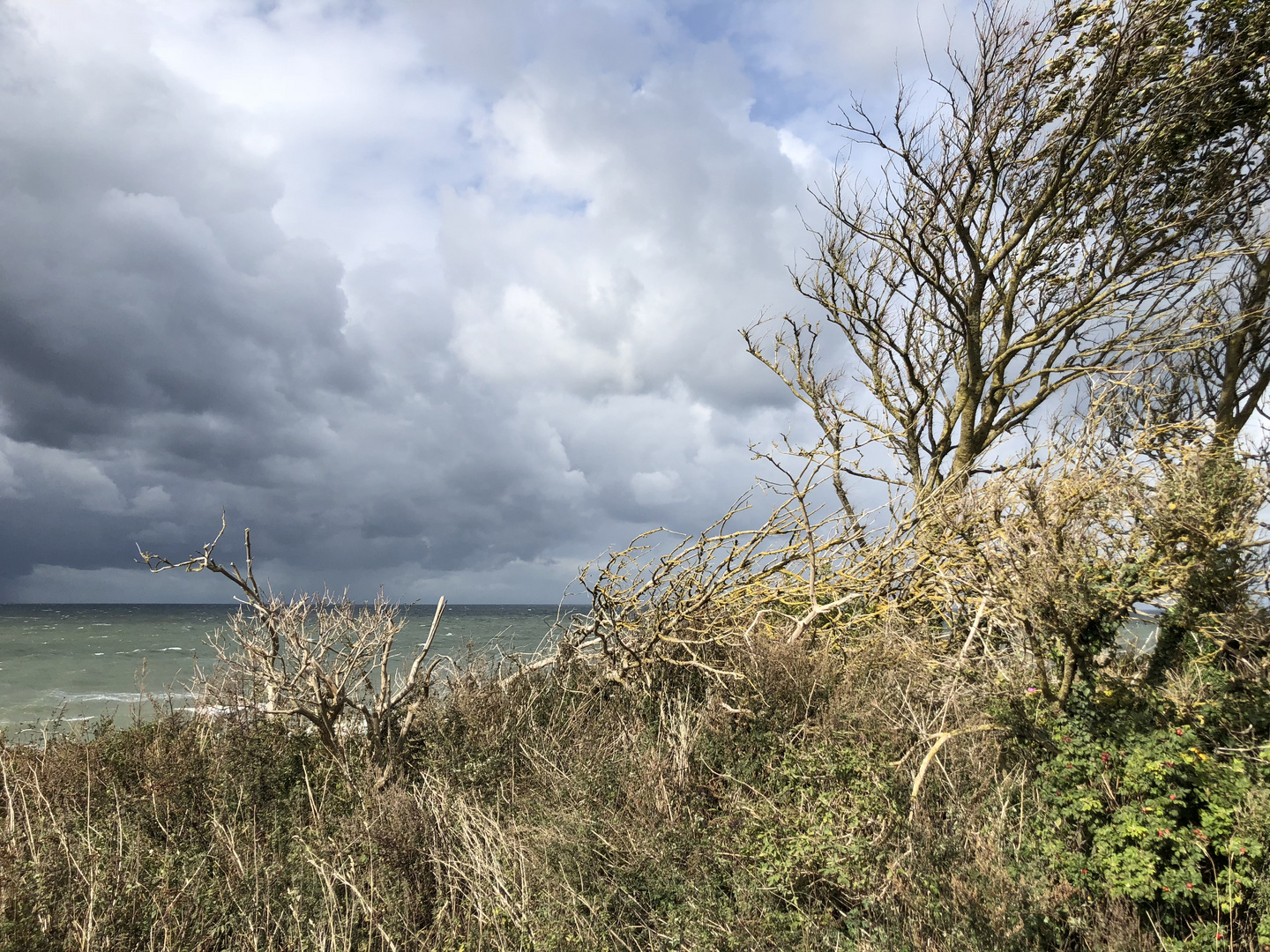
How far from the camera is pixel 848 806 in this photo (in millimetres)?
4879

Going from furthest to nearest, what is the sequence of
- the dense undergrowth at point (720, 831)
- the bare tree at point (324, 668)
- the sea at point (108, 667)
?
the sea at point (108, 667) → the bare tree at point (324, 668) → the dense undergrowth at point (720, 831)

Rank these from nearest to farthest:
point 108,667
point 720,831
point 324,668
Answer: point 720,831
point 324,668
point 108,667

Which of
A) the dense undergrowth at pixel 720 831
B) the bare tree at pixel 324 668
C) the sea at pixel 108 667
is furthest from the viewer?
the sea at pixel 108 667

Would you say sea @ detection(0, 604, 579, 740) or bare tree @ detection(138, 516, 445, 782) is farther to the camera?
sea @ detection(0, 604, 579, 740)

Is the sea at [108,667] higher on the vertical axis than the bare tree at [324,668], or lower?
lower

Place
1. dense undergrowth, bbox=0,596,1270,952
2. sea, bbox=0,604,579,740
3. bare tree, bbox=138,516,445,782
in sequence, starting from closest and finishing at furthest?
dense undergrowth, bbox=0,596,1270,952 < bare tree, bbox=138,516,445,782 < sea, bbox=0,604,579,740

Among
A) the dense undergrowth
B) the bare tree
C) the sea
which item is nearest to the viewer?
the dense undergrowth

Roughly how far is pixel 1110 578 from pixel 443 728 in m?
5.95

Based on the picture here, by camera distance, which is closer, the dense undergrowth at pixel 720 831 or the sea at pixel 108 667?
the dense undergrowth at pixel 720 831

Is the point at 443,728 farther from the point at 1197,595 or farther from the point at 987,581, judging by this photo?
the point at 1197,595

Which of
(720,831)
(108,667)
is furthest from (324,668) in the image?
(108,667)

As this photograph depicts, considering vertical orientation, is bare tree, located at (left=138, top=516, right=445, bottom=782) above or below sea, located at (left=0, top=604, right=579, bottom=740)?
above

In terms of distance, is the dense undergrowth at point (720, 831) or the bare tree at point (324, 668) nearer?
the dense undergrowth at point (720, 831)

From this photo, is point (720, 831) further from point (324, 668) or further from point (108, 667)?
point (108, 667)
